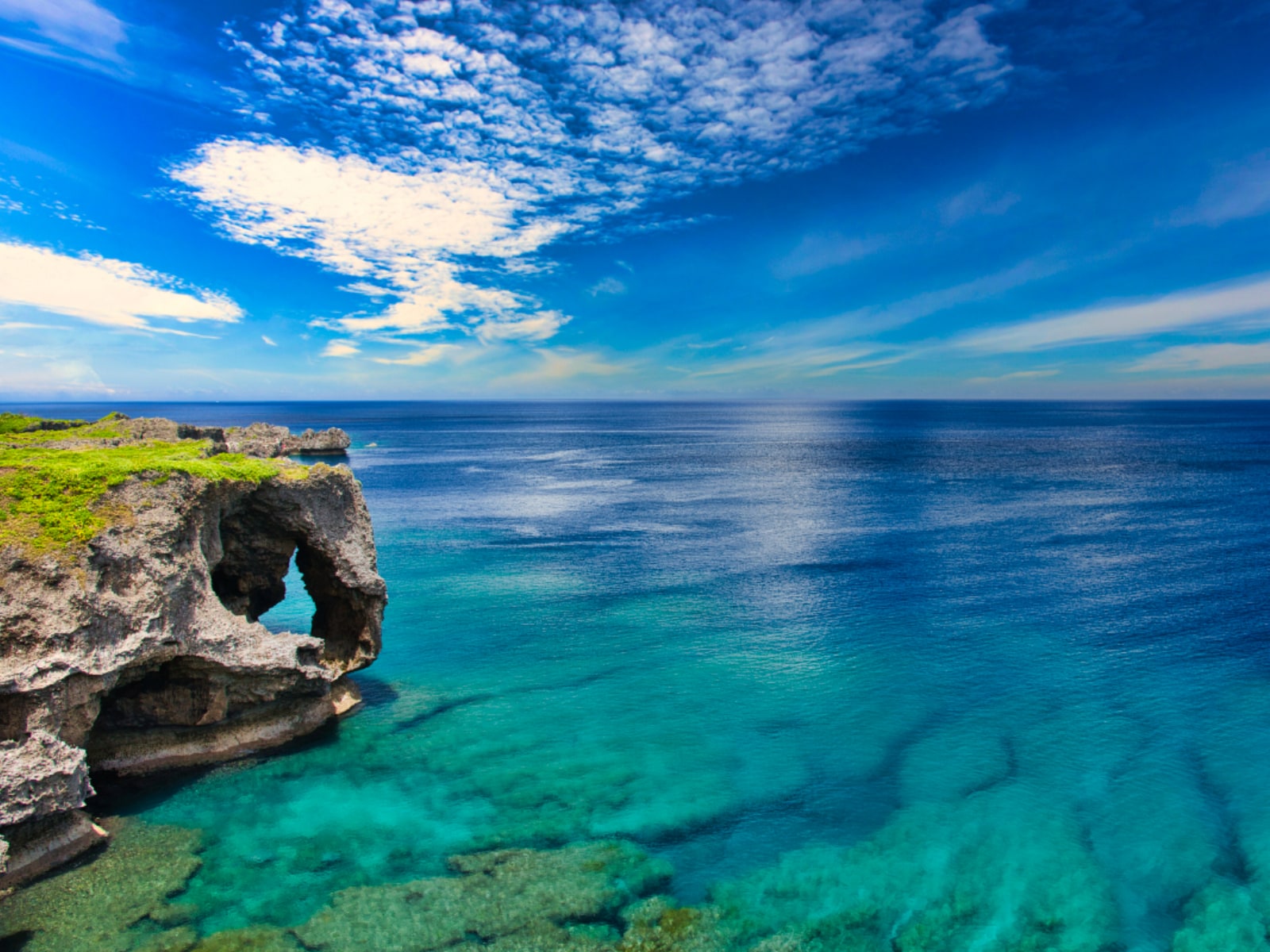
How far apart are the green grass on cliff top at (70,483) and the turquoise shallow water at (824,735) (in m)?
7.79

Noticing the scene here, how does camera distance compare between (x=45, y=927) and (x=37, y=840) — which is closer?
(x=45, y=927)

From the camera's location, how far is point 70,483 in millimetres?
19109

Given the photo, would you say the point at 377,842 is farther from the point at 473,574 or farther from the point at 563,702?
the point at 473,574

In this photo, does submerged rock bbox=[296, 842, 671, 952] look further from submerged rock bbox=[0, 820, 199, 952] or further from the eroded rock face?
the eroded rock face

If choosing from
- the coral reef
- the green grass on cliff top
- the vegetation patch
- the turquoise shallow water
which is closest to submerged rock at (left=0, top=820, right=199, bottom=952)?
the turquoise shallow water

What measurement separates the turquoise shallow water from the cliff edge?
2065mm

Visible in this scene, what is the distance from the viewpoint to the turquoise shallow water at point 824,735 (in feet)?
56.4

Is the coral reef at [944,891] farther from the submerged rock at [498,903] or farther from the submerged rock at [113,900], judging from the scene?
the submerged rock at [113,900]

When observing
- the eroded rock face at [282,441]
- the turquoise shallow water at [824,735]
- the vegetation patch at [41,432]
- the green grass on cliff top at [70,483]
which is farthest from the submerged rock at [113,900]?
the eroded rock face at [282,441]

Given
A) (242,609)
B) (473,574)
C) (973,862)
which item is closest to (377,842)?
(242,609)

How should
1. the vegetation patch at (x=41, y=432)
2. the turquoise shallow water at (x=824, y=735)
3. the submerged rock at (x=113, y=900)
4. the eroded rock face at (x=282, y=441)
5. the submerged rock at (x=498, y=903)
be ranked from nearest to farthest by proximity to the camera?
1. the submerged rock at (x=113, y=900)
2. the submerged rock at (x=498, y=903)
3. the turquoise shallow water at (x=824, y=735)
4. the vegetation patch at (x=41, y=432)
5. the eroded rock face at (x=282, y=441)

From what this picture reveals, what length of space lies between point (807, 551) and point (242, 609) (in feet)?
117

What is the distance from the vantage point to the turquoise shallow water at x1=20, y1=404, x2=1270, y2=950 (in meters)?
17.2

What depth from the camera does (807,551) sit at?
165 feet
